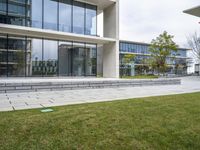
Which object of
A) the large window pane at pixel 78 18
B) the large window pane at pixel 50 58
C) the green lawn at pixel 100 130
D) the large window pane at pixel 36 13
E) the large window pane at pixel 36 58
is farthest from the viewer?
the large window pane at pixel 78 18

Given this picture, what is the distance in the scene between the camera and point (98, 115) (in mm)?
5086

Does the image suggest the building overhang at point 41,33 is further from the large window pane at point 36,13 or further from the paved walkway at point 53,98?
the paved walkway at point 53,98

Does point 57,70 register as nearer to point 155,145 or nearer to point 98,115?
point 98,115

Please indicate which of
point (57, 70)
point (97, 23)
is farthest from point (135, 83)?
point (97, 23)

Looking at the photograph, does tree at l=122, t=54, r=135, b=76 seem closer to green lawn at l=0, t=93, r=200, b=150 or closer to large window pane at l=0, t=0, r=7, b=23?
large window pane at l=0, t=0, r=7, b=23

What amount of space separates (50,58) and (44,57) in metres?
0.59

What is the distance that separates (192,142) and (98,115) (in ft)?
7.94

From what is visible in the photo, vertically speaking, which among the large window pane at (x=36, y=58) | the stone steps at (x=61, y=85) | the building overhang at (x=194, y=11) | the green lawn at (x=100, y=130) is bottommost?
the green lawn at (x=100, y=130)

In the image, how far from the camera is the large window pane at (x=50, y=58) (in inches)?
673

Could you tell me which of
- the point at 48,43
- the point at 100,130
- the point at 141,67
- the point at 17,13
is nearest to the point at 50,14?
the point at 48,43

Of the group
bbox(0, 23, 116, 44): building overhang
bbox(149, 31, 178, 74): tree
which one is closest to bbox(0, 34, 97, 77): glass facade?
bbox(0, 23, 116, 44): building overhang

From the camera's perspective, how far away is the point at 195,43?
29.2 meters

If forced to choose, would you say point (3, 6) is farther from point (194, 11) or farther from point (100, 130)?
point (194, 11)

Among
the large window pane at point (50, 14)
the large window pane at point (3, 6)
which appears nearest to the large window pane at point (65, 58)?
the large window pane at point (50, 14)
